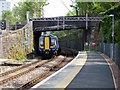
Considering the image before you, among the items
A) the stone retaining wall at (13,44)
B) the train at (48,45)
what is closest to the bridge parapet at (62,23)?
the stone retaining wall at (13,44)

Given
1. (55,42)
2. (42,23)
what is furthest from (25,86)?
(42,23)

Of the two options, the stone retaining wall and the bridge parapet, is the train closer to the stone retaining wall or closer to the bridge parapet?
the stone retaining wall

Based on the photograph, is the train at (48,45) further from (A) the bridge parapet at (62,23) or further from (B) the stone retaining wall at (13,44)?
(A) the bridge parapet at (62,23)

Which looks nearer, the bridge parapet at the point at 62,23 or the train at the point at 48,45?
the train at the point at 48,45

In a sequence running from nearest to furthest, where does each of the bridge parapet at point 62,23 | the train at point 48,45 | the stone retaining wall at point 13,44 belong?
the stone retaining wall at point 13,44 → the train at point 48,45 → the bridge parapet at point 62,23

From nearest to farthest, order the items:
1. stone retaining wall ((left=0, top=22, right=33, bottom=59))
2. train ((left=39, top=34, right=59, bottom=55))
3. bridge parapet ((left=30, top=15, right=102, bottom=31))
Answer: stone retaining wall ((left=0, top=22, right=33, bottom=59)) < train ((left=39, top=34, right=59, bottom=55)) < bridge parapet ((left=30, top=15, right=102, bottom=31))

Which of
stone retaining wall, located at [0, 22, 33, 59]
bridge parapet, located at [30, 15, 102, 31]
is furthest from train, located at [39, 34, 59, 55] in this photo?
bridge parapet, located at [30, 15, 102, 31]

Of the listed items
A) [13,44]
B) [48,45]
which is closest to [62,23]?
[48,45]

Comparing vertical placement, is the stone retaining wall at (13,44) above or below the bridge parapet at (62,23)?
below

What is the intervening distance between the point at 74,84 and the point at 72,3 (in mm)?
58815

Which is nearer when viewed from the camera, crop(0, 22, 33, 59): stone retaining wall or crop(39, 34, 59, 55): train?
crop(0, 22, 33, 59): stone retaining wall

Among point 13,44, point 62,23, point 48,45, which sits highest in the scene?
point 62,23

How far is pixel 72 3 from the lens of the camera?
6662 centimetres

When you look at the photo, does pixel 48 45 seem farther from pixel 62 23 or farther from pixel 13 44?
pixel 62 23
